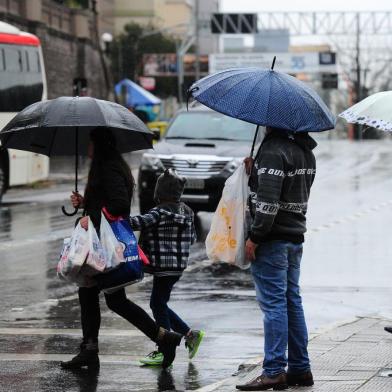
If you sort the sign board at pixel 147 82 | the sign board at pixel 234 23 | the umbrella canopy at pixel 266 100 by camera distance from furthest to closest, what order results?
the sign board at pixel 234 23 → the sign board at pixel 147 82 → the umbrella canopy at pixel 266 100

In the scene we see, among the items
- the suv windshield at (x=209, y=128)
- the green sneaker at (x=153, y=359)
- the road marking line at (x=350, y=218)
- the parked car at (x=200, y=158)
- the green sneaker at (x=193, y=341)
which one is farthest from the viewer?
the suv windshield at (x=209, y=128)

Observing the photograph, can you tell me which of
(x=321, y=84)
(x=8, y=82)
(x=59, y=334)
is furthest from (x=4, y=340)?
(x=321, y=84)

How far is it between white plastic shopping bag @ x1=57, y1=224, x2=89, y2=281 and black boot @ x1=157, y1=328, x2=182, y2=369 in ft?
2.51

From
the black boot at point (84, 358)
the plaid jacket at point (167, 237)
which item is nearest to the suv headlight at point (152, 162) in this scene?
the plaid jacket at point (167, 237)

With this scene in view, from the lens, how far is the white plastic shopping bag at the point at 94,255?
8.20 meters

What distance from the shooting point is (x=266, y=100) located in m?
7.57

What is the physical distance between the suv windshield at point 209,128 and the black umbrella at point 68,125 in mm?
11876

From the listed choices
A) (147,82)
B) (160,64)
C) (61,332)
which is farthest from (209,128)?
(160,64)

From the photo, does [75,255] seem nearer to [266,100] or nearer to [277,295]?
[277,295]

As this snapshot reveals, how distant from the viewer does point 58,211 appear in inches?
933

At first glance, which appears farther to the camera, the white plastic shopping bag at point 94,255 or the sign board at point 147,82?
the sign board at point 147,82

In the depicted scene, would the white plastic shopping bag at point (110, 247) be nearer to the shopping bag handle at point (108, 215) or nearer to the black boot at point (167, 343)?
the shopping bag handle at point (108, 215)

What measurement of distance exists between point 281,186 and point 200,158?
43.6 ft

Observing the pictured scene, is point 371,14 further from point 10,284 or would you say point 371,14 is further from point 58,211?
point 10,284
